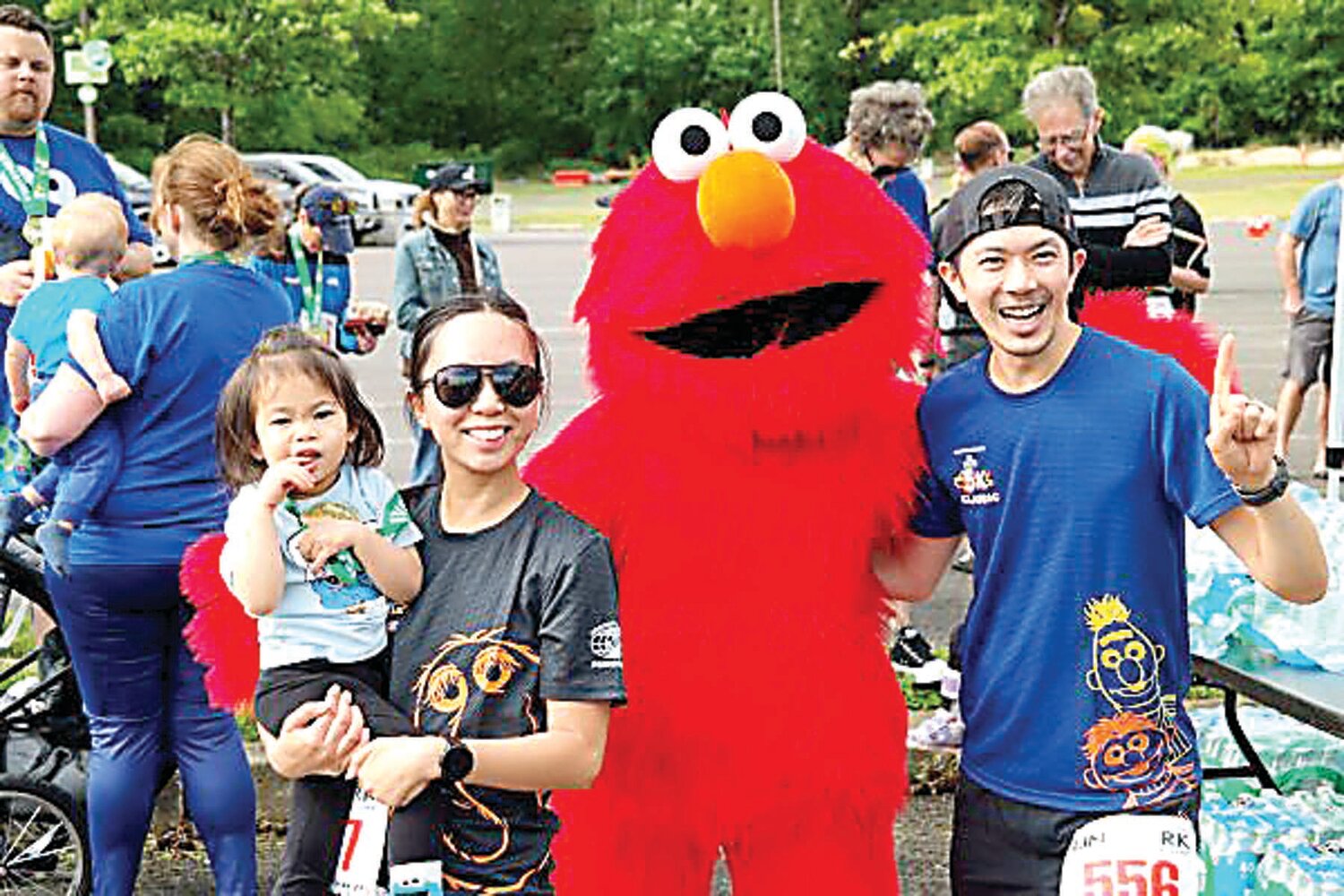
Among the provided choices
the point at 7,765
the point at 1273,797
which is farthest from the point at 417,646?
the point at 1273,797

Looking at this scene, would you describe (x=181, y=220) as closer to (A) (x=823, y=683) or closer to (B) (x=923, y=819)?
(A) (x=823, y=683)

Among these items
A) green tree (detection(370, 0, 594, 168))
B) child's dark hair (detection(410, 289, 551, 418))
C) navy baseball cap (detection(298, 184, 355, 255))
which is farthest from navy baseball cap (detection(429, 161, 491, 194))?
green tree (detection(370, 0, 594, 168))

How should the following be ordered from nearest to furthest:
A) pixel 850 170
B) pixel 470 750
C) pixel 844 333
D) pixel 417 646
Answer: pixel 470 750 < pixel 417 646 < pixel 844 333 < pixel 850 170

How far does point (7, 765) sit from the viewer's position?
396cm

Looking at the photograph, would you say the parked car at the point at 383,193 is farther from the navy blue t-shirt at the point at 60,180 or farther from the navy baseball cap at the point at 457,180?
the navy blue t-shirt at the point at 60,180

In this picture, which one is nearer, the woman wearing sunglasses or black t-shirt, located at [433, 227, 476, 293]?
the woman wearing sunglasses

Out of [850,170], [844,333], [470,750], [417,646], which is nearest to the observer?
[470,750]

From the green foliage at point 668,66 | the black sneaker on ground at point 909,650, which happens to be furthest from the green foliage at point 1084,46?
the black sneaker on ground at point 909,650

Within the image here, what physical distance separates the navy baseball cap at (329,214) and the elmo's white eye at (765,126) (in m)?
4.21

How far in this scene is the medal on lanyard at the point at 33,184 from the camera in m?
4.27

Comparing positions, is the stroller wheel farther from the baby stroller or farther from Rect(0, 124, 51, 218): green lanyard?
Rect(0, 124, 51, 218): green lanyard

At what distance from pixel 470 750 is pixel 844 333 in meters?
1.01

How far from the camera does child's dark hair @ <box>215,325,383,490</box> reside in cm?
264

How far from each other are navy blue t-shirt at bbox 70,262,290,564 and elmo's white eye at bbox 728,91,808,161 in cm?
126
